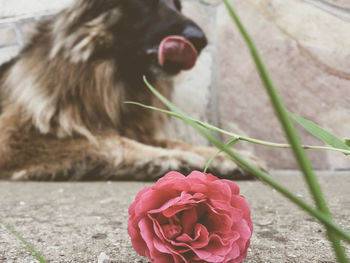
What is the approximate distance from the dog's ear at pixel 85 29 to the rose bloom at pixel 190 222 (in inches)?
45.8

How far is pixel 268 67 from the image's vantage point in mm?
1699

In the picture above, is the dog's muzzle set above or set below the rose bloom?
below

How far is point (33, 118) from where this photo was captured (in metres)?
1.34

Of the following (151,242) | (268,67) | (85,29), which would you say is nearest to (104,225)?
(151,242)

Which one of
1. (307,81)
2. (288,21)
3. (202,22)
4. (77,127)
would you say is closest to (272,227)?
(77,127)

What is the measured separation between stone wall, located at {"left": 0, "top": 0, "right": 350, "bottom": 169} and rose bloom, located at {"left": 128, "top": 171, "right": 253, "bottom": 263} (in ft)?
4.24

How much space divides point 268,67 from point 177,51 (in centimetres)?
57

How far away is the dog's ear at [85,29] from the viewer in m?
1.40

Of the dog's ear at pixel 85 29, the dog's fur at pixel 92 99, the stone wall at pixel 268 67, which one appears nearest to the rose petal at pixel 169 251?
the dog's fur at pixel 92 99

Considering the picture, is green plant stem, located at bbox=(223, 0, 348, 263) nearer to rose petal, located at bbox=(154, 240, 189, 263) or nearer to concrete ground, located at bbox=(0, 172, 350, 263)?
rose petal, located at bbox=(154, 240, 189, 263)

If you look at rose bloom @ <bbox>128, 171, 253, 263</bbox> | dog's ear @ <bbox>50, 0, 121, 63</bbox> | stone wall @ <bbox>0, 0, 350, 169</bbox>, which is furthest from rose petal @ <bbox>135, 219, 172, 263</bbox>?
stone wall @ <bbox>0, 0, 350, 169</bbox>

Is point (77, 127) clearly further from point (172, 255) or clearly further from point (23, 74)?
point (172, 255)

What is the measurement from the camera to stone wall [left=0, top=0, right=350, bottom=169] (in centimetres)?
153

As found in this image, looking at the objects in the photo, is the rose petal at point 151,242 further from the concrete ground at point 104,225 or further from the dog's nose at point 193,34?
the dog's nose at point 193,34
